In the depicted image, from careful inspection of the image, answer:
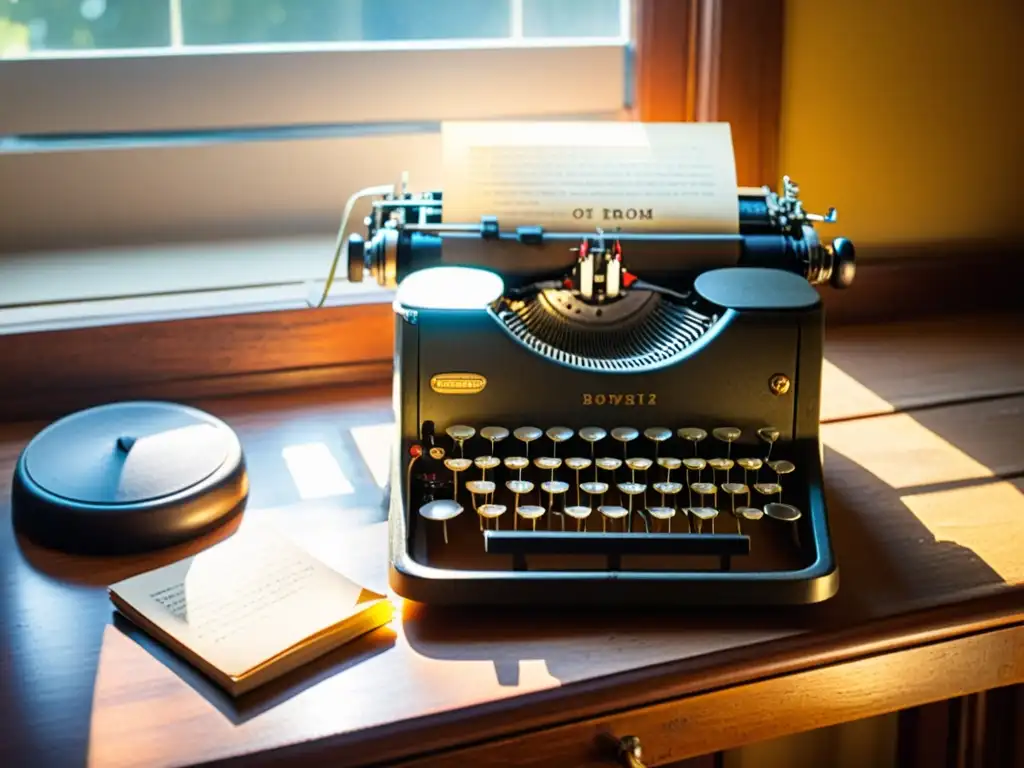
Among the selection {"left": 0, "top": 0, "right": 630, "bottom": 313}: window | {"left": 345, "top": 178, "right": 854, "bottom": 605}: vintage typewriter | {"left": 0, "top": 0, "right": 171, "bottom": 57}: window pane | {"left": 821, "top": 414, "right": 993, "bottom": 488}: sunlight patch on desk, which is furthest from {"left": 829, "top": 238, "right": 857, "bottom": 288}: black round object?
{"left": 0, "top": 0, "right": 171, "bottom": 57}: window pane

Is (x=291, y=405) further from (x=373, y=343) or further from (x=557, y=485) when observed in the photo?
(x=557, y=485)

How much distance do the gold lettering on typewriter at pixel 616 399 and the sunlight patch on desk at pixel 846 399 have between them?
0.34m

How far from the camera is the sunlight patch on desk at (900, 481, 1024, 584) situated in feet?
3.37

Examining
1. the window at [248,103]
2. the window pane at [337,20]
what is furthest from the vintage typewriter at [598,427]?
the window pane at [337,20]

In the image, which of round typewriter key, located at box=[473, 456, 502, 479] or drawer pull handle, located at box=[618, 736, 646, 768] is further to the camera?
round typewriter key, located at box=[473, 456, 502, 479]

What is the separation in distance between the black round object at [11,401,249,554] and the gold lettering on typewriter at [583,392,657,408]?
1.06 ft

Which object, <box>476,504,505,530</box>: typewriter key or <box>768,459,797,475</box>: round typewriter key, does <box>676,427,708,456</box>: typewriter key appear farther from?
<box>476,504,505,530</box>: typewriter key

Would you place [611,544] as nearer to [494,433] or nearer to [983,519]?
[494,433]

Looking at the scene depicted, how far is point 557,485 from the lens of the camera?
998 millimetres

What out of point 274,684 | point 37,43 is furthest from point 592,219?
point 37,43

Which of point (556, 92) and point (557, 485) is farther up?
point (556, 92)

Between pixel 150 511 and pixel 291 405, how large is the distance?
1.19 ft

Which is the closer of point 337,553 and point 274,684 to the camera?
point 274,684

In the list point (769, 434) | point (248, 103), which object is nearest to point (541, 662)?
point (769, 434)
